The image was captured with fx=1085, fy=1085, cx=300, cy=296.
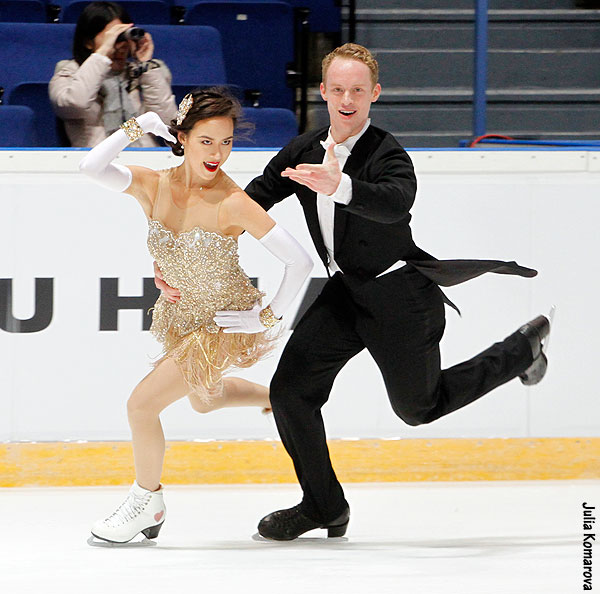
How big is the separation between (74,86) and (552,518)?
7.62 ft

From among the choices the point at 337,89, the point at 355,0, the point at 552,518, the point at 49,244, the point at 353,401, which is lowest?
the point at 552,518

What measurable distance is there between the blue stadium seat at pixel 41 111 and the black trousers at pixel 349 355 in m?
1.66

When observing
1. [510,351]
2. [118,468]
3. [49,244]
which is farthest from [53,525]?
[510,351]

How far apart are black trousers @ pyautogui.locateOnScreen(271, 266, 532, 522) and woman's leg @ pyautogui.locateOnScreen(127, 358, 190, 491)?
11.0 inches

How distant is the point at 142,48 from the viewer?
4164 mm

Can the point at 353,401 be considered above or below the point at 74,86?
below

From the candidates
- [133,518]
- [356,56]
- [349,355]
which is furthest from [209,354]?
[356,56]

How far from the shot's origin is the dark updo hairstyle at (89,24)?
4.15 metres

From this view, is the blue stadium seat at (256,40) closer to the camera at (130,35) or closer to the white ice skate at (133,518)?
the camera at (130,35)

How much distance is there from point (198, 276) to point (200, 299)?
0.24 feet

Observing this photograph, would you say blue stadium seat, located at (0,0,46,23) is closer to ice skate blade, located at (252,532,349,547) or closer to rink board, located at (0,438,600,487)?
rink board, located at (0,438,600,487)

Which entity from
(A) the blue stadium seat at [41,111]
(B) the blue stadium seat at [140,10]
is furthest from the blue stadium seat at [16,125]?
(B) the blue stadium seat at [140,10]

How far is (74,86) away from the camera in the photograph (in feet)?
13.4

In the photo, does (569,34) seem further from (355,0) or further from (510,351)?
(510,351)
